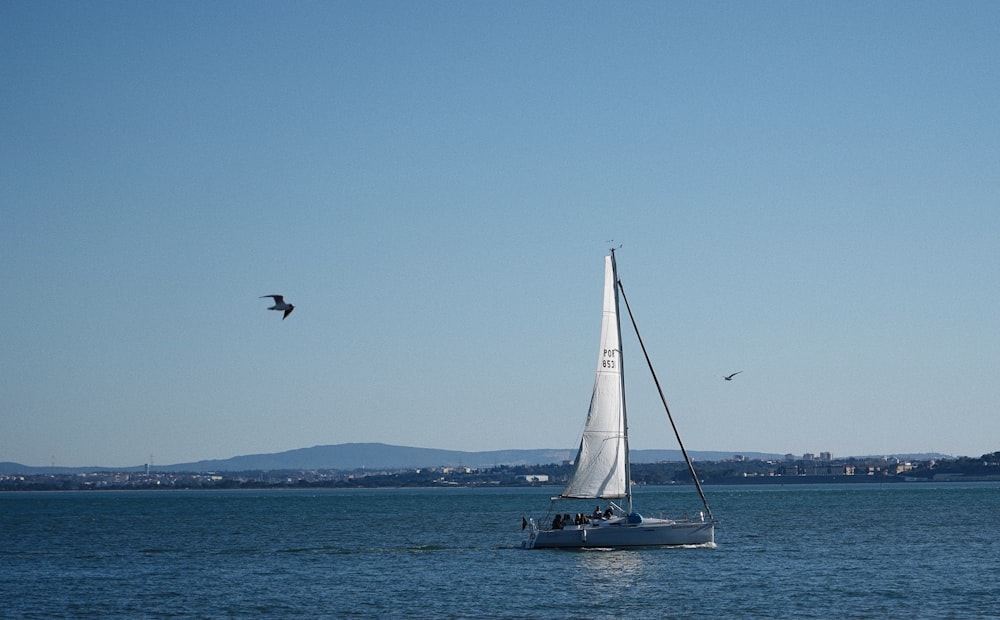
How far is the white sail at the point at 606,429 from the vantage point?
2635 inches

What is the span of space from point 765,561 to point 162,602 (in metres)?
30.7

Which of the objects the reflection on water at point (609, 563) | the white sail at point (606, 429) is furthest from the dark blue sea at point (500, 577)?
the white sail at point (606, 429)

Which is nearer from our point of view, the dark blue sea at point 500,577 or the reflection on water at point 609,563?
the dark blue sea at point 500,577

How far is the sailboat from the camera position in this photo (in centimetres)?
6612

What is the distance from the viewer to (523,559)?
68562 mm

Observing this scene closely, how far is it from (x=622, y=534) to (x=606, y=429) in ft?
17.6

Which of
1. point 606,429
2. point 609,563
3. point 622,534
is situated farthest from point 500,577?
point 606,429

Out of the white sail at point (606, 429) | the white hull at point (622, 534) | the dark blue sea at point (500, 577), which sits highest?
the white sail at point (606, 429)

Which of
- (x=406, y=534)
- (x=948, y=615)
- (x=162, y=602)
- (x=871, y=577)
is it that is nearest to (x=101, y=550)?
(x=406, y=534)

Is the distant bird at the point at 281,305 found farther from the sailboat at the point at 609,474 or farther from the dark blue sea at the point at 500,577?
the sailboat at the point at 609,474

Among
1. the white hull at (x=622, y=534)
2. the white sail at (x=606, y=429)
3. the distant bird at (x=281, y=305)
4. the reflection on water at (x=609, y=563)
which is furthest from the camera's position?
the white sail at (x=606, y=429)

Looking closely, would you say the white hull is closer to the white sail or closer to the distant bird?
the white sail

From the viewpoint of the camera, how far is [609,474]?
6700 centimetres

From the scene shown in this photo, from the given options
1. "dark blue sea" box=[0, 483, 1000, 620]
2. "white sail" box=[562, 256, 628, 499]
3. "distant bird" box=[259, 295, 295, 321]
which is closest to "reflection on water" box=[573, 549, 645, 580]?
"dark blue sea" box=[0, 483, 1000, 620]
